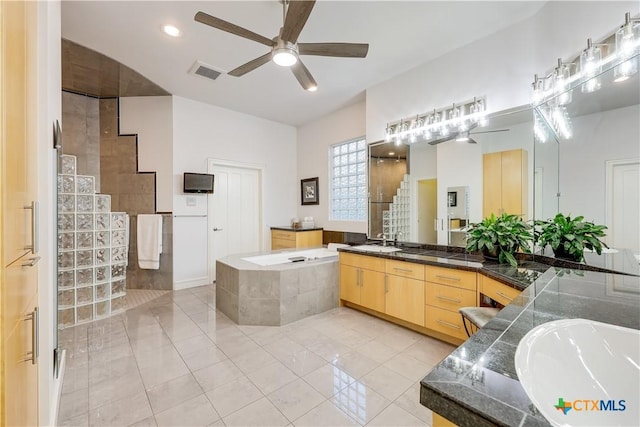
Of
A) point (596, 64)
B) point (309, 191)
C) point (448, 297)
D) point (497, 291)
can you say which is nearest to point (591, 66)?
point (596, 64)

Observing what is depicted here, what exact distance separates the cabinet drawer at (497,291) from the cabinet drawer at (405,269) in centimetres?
54

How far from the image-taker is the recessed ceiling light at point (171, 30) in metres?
2.55

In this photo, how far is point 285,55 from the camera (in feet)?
6.81

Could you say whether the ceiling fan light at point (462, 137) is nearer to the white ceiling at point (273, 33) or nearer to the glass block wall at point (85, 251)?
the white ceiling at point (273, 33)

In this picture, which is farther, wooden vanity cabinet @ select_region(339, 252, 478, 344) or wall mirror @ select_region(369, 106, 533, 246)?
wall mirror @ select_region(369, 106, 533, 246)

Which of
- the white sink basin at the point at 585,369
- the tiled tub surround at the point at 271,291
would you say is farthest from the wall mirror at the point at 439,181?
the white sink basin at the point at 585,369

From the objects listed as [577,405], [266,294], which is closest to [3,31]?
[577,405]

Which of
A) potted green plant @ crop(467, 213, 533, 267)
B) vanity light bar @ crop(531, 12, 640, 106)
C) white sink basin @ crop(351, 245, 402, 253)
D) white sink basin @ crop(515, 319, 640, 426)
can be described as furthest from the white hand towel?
vanity light bar @ crop(531, 12, 640, 106)

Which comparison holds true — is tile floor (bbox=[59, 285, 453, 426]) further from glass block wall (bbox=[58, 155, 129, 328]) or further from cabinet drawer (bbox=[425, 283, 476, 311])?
cabinet drawer (bbox=[425, 283, 476, 311])

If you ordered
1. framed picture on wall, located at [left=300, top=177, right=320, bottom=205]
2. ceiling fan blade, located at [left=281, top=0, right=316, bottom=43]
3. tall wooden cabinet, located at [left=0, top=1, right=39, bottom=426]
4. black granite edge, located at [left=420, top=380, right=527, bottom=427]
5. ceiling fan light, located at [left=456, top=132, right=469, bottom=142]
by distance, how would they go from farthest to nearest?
1. framed picture on wall, located at [left=300, top=177, right=320, bottom=205]
2. ceiling fan light, located at [left=456, top=132, right=469, bottom=142]
3. ceiling fan blade, located at [left=281, top=0, right=316, bottom=43]
4. tall wooden cabinet, located at [left=0, top=1, right=39, bottom=426]
5. black granite edge, located at [left=420, top=380, right=527, bottom=427]

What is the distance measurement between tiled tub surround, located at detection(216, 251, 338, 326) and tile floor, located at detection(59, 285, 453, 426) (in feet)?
0.41

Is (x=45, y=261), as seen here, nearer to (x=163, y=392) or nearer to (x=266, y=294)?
(x=163, y=392)

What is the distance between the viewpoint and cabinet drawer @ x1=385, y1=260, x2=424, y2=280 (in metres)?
2.55

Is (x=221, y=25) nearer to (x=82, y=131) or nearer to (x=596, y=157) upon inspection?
(x=596, y=157)
